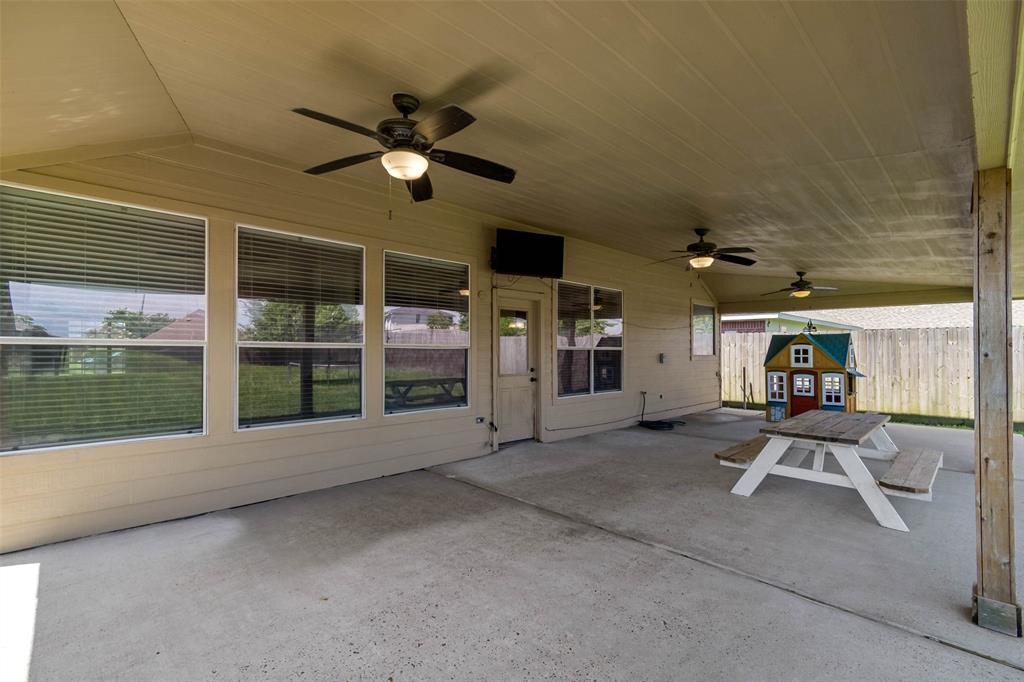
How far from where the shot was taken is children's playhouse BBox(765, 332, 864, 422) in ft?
24.2

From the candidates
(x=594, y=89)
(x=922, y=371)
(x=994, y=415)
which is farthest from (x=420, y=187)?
(x=922, y=371)

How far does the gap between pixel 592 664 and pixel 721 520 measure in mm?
1998

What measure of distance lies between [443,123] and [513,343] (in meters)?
3.85

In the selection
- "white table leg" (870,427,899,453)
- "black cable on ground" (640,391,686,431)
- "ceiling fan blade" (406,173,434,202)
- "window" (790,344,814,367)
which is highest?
"ceiling fan blade" (406,173,434,202)

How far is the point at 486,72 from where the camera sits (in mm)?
2635

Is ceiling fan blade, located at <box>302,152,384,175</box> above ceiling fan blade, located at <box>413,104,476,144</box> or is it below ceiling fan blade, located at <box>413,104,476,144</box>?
below

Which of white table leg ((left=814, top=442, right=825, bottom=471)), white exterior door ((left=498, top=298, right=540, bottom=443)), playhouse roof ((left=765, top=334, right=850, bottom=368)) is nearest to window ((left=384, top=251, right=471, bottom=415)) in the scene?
white exterior door ((left=498, top=298, right=540, bottom=443))

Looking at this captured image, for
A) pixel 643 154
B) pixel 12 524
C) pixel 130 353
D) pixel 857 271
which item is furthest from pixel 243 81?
pixel 857 271

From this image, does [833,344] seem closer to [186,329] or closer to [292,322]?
[292,322]

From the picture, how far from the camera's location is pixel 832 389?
7.41 m

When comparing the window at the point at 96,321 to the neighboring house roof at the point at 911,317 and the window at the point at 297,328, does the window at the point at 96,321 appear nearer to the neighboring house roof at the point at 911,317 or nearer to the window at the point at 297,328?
the window at the point at 297,328

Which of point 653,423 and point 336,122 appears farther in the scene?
point 653,423

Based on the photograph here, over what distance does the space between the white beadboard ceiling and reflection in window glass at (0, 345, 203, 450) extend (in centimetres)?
138

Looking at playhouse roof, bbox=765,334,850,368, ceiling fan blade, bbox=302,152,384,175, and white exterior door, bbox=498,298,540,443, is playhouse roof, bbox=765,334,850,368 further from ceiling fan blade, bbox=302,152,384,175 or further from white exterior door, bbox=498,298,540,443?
ceiling fan blade, bbox=302,152,384,175
